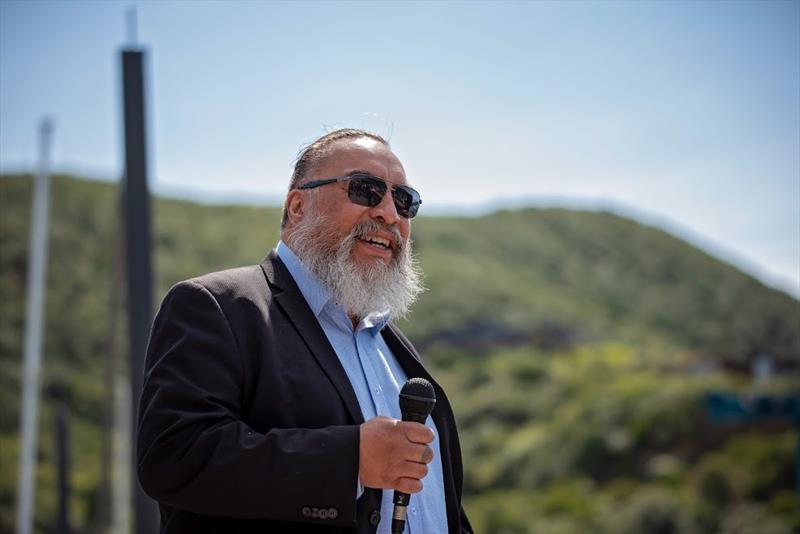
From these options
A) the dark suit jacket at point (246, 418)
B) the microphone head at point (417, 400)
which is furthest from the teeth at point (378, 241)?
the microphone head at point (417, 400)

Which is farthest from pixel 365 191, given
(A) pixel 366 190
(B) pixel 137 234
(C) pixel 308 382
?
(B) pixel 137 234

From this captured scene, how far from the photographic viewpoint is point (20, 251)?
56125mm

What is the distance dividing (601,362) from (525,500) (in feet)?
62.7

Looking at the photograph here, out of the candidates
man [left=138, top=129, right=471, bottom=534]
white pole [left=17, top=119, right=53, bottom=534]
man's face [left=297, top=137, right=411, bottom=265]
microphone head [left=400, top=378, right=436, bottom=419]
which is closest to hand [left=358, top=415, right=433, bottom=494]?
man [left=138, top=129, right=471, bottom=534]

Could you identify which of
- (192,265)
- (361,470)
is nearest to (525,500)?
(361,470)

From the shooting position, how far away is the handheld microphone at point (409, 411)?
7.20 feet

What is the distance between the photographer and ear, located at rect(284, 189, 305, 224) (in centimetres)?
288

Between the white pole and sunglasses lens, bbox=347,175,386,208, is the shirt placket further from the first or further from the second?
the white pole

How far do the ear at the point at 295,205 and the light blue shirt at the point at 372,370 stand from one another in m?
0.12

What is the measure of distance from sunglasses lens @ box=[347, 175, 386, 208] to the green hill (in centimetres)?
2109

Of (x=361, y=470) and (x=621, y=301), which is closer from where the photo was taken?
(x=361, y=470)

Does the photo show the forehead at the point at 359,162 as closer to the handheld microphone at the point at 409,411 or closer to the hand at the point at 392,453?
the handheld microphone at the point at 409,411

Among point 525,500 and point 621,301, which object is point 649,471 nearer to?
point 525,500

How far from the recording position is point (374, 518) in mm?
2232
